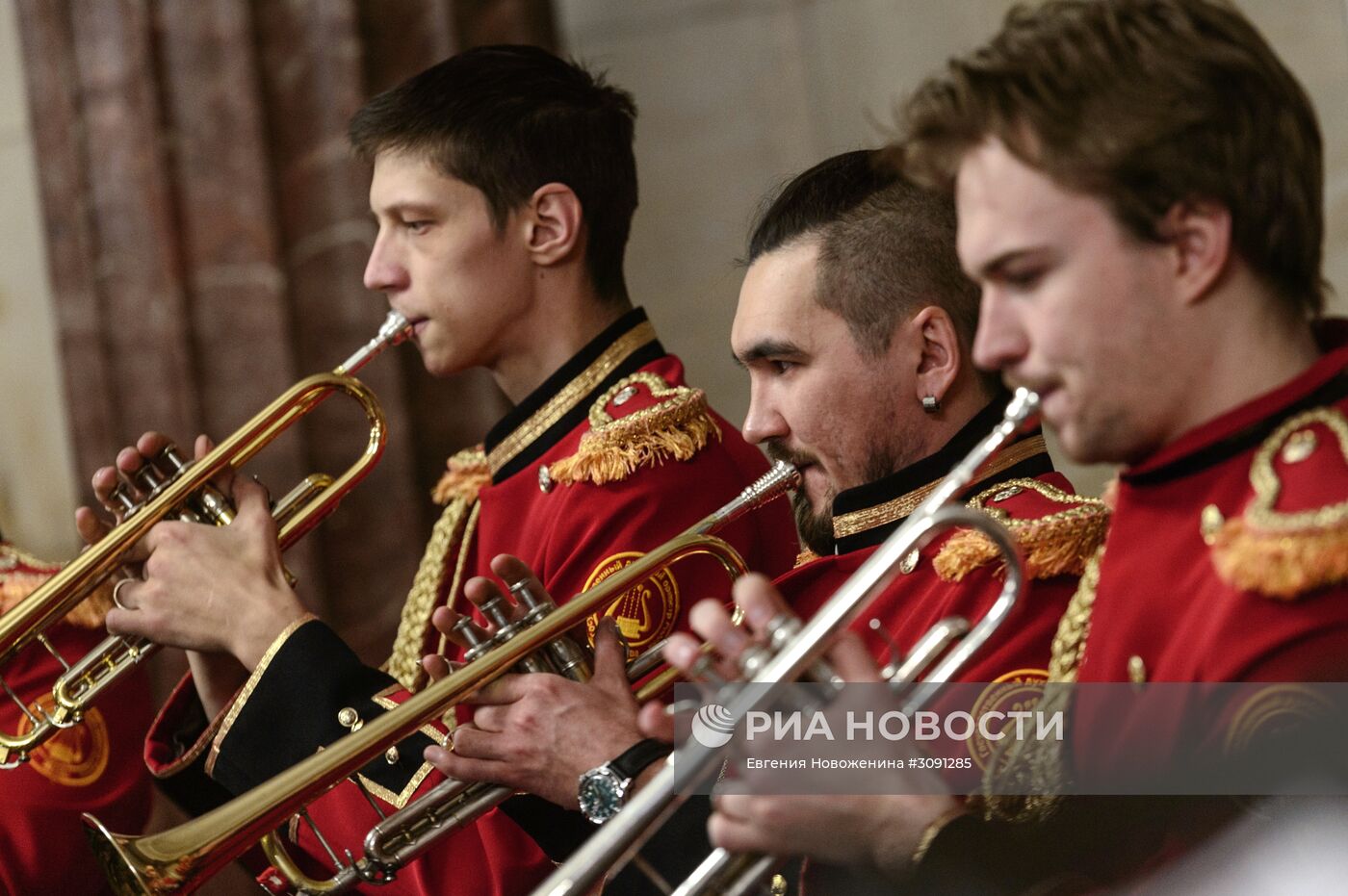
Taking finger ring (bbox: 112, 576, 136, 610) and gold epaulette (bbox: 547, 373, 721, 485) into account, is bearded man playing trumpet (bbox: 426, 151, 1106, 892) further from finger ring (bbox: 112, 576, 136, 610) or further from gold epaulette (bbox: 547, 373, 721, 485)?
finger ring (bbox: 112, 576, 136, 610)

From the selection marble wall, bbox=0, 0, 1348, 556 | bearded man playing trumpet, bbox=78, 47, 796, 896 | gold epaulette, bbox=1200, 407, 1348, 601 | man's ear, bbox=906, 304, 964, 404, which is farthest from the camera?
marble wall, bbox=0, 0, 1348, 556

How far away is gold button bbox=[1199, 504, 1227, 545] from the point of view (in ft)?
4.20

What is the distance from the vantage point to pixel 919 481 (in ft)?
5.98

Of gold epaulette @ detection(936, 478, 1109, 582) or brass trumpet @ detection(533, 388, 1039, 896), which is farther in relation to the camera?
gold epaulette @ detection(936, 478, 1109, 582)

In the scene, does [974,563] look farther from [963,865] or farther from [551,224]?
[551,224]

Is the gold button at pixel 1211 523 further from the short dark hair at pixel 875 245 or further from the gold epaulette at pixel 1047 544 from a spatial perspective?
the short dark hair at pixel 875 245

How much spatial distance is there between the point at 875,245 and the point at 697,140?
6.10 feet

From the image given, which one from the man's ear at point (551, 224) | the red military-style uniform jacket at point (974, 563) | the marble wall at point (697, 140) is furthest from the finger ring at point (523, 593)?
the marble wall at point (697, 140)

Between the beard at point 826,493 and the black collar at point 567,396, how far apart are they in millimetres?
411

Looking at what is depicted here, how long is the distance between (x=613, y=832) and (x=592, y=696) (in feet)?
1.35

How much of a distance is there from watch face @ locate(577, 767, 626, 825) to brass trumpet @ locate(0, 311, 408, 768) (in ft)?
2.41

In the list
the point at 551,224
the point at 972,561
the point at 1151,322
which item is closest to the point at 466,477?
the point at 551,224

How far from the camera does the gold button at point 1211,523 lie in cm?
128

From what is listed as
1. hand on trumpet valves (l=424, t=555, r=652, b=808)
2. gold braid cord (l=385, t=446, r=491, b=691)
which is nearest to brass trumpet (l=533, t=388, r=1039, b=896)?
hand on trumpet valves (l=424, t=555, r=652, b=808)
